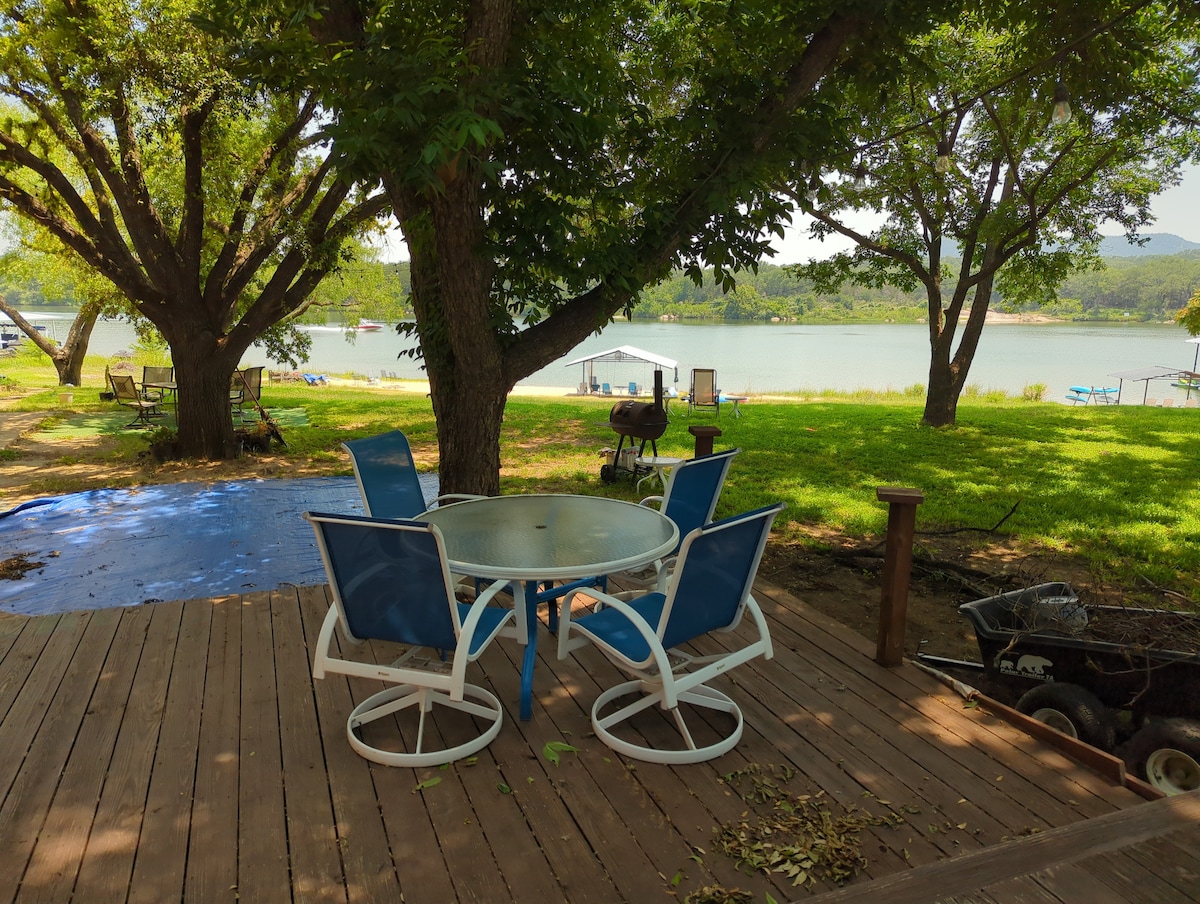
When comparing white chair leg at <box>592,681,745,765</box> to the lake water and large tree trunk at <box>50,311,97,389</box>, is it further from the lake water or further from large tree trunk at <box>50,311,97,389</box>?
large tree trunk at <box>50,311,97,389</box>

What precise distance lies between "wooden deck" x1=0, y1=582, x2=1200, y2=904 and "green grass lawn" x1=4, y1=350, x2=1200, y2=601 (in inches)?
117

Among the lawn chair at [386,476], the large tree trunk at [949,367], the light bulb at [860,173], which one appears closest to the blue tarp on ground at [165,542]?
the lawn chair at [386,476]

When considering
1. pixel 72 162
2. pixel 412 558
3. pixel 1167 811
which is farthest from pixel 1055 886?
pixel 72 162

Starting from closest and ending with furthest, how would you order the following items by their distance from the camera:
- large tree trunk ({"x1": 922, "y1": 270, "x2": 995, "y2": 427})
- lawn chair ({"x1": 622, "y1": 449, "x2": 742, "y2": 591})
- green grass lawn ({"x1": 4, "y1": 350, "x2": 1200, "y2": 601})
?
lawn chair ({"x1": 622, "y1": 449, "x2": 742, "y2": 591}) → green grass lawn ({"x1": 4, "y1": 350, "x2": 1200, "y2": 601}) → large tree trunk ({"x1": 922, "y1": 270, "x2": 995, "y2": 427})

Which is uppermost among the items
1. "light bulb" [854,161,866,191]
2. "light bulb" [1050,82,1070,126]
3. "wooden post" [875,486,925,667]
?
"light bulb" [854,161,866,191]

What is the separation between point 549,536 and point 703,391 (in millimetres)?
11240

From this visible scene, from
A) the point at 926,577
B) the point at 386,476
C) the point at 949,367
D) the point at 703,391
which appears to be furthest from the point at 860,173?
the point at 386,476

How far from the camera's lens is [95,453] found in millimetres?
9102

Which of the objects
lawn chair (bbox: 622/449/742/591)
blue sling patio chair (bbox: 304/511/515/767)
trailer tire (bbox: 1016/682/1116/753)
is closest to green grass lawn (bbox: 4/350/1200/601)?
lawn chair (bbox: 622/449/742/591)

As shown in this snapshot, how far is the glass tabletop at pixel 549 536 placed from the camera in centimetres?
276

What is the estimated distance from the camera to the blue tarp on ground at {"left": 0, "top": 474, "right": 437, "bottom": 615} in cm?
445

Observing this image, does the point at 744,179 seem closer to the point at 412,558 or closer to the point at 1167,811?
the point at 412,558

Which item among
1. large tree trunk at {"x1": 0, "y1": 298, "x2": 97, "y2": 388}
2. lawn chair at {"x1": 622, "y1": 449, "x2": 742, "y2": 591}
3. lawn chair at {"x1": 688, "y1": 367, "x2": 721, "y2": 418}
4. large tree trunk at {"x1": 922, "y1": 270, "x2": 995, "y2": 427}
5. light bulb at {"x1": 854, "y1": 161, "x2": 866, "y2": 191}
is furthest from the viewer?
large tree trunk at {"x1": 0, "y1": 298, "x2": 97, "y2": 388}

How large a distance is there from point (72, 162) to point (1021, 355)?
50.2m
